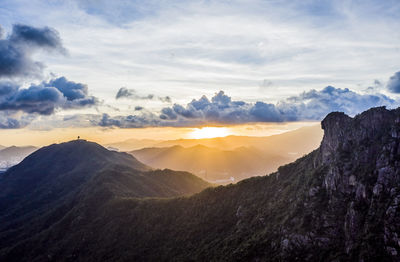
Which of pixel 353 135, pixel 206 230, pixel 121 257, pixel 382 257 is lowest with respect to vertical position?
pixel 121 257

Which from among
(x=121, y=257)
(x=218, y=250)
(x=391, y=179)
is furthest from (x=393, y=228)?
(x=121, y=257)

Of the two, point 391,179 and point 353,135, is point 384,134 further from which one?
point 391,179

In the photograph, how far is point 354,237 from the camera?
98125 millimetres

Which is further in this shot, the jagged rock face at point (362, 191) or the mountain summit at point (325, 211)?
the mountain summit at point (325, 211)

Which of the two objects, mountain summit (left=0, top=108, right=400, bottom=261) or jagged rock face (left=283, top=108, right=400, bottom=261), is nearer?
jagged rock face (left=283, top=108, right=400, bottom=261)

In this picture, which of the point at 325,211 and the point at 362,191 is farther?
the point at 325,211

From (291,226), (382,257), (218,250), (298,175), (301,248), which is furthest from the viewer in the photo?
(298,175)

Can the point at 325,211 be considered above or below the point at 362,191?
below

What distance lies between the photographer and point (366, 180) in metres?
110

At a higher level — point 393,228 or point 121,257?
point 393,228

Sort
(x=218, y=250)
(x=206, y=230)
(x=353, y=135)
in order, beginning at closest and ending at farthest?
(x=353, y=135) → (x=218, y=250) → (x=206, y=230)

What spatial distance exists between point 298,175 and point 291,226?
47076 millimetres

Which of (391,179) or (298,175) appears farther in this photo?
(298,175)

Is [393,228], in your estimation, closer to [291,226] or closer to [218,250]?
[291,226]
